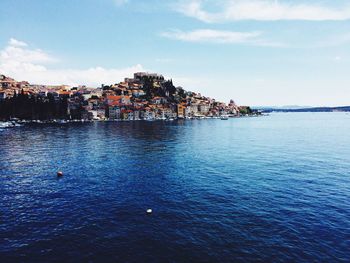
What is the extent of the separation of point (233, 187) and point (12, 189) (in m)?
35.2

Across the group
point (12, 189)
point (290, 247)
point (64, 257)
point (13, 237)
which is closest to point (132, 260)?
point (64, 257)

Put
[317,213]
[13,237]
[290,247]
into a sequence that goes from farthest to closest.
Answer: [317,213], [13,237], [290,247]

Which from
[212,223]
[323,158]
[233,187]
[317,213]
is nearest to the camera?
[212,223]

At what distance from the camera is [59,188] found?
40.6m

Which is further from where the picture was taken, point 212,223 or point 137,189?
point 137,189

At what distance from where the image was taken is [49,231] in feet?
88.3

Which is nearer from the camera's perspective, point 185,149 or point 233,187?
point 233,187

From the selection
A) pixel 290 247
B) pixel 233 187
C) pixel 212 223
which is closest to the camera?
pixel 290 247

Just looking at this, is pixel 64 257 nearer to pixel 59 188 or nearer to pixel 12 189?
pixel 59 188

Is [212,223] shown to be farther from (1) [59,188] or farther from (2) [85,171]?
(2) [85,171]

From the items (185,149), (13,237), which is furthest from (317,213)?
(185,149)

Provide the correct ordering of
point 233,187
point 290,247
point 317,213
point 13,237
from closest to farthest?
point 290,247
point 13,237
point 317,213
point 233,187

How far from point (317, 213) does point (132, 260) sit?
2356 cm

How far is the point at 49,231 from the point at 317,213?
3157 cm
